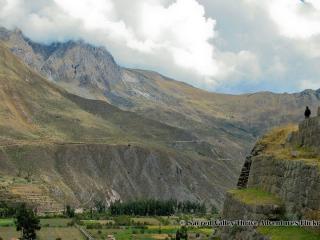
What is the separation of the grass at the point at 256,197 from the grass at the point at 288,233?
Answer: 2.72m

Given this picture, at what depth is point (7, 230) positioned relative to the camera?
10544 cm

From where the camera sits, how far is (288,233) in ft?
93.8

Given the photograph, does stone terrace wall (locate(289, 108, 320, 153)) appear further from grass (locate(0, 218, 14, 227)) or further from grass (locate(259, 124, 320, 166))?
grass (locate(0, 218, 14, 227))

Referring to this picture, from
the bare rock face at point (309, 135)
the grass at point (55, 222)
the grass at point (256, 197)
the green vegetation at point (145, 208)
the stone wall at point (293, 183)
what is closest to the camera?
the stone wall at point (293, 183)

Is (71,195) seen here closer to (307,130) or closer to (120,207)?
(120,207)

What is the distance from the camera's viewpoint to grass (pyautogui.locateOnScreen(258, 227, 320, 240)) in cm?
2725

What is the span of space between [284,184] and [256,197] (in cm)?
319

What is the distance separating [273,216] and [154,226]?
98.6 metres

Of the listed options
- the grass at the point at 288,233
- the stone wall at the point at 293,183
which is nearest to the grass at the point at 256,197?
the stone wall at the point at 293,183

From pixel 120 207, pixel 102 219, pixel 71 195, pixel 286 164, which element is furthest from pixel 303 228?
pixel 71 195

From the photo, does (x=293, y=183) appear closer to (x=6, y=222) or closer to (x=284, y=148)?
(x=284, y=148)

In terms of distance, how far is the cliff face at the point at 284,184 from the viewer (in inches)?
1164

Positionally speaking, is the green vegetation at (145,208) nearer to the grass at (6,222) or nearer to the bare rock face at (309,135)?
the grass at (6,222)

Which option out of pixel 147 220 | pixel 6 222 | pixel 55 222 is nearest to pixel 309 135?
pixel 6 222
